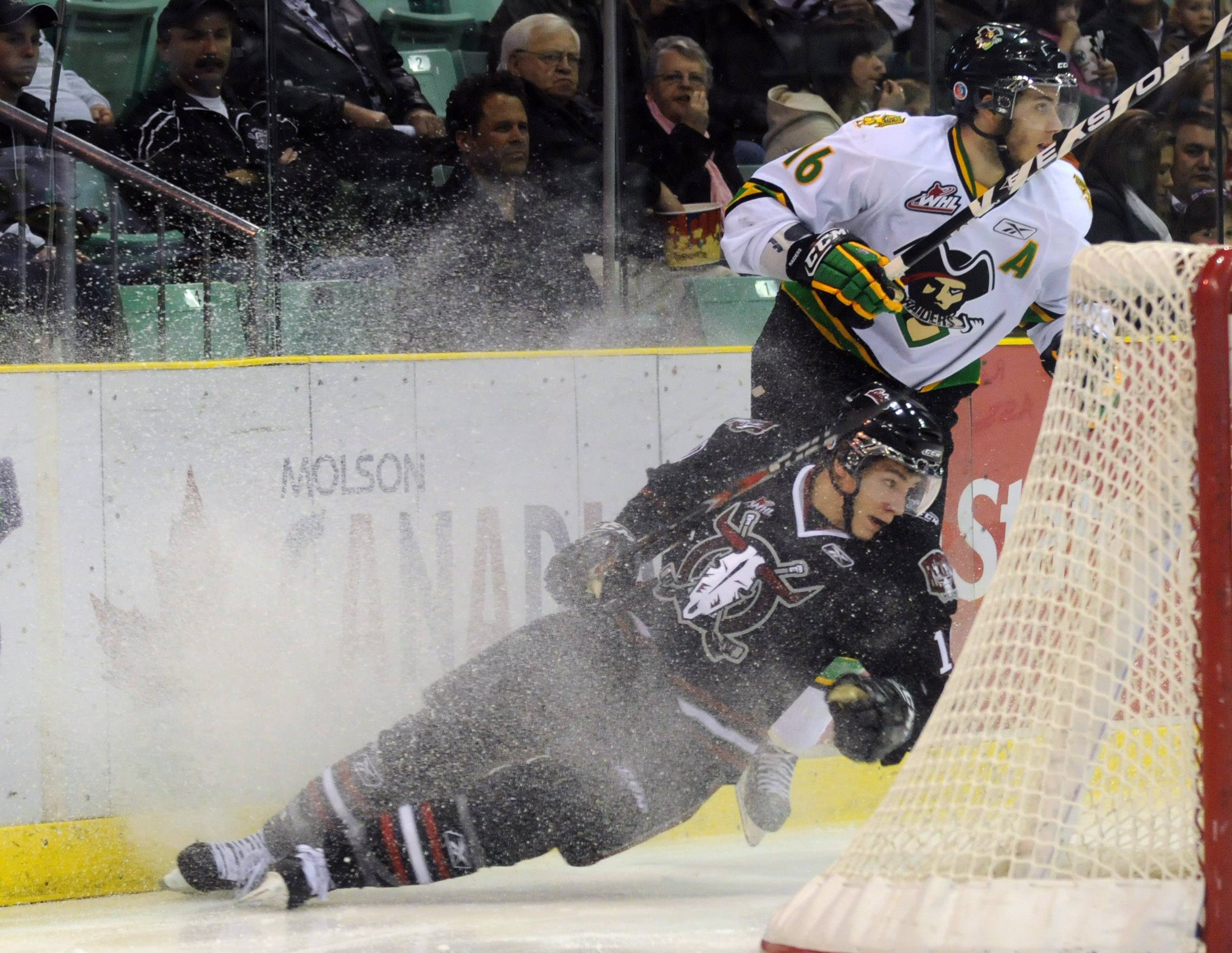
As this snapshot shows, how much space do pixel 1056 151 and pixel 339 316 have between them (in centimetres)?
201

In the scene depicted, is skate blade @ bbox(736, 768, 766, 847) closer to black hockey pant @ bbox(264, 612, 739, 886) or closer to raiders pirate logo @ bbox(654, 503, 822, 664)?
black hockey pant @ bbox(264, 612, 739, 886)

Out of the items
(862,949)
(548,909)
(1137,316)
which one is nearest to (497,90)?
(548,909)

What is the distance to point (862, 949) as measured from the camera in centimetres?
219

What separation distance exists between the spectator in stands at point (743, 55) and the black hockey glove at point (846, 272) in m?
Answer: 1.84

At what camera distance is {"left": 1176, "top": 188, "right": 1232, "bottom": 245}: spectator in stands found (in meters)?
5.48

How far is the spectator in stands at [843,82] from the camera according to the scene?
509 cm

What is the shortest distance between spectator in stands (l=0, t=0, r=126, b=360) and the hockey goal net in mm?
2497

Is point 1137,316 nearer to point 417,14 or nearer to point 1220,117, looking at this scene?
point 417,14

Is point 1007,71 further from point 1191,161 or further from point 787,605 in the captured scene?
point 1191,161

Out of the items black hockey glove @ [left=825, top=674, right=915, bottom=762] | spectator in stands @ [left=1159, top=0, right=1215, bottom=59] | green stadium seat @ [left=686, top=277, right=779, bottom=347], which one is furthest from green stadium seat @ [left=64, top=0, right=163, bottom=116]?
spectator in stands @ [left=1159, top=0, right=1215, bottom=59]

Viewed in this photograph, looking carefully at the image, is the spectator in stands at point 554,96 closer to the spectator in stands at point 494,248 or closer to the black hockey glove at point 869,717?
the spectator in stands at point 494,248

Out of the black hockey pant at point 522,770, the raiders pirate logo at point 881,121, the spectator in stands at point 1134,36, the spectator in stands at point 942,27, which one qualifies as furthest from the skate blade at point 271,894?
the spectator in stands at point 1134,36

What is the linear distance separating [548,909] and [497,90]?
2.47 meters

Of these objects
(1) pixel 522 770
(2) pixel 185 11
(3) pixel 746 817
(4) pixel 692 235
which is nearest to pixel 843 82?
(4) pixel 692 235
